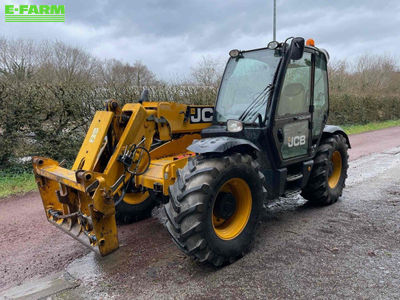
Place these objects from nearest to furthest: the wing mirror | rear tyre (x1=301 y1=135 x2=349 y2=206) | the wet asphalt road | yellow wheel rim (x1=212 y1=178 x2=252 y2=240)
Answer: the wet asphalt road < yellow wheel rim (x1=212 y1=178 x2=252 y2=240) < the wing mirror < rear tyre (x1=301 y1=135 x2=349 y2=206)

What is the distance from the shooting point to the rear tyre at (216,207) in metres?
2.83

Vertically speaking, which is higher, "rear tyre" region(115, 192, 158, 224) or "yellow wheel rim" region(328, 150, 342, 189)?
"yellow wheel rim" region(328, 150, 342, 189)

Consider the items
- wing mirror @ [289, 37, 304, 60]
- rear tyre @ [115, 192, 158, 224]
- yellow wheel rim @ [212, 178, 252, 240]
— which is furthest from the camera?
rear tyre @ [115, 192, 158, 224]

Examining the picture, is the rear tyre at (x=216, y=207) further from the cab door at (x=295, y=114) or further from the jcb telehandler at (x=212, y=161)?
the cab door at (x=295, y=114)

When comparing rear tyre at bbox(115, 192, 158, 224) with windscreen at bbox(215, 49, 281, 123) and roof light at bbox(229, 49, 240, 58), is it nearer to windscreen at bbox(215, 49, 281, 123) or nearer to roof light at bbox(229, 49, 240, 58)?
windscreen at bbox(215, 49, 281, 123)

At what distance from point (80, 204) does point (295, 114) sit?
2.77 m

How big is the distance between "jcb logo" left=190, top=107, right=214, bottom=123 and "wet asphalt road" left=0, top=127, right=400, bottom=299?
151 cm

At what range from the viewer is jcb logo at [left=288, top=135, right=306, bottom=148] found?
4.05 m

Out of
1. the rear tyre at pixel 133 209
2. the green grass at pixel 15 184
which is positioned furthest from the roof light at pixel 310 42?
the green grass at pixel 15 184

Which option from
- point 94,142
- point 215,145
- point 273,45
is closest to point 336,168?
point 273,45

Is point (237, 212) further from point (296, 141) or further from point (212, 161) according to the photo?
point (296, 141)

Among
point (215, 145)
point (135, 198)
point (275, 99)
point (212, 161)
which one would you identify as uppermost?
point (275, 99)

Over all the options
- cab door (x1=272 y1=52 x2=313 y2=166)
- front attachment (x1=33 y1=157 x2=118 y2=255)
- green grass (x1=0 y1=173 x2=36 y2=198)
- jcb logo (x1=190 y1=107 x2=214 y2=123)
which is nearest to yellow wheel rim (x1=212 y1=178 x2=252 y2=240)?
cab door (x1=272 y1=52 x2=313 y2=166)

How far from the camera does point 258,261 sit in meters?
3.22
